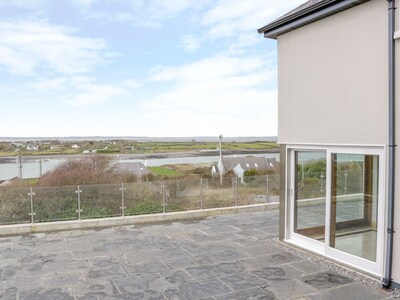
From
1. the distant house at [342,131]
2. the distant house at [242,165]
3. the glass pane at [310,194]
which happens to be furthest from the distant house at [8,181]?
the distant house at [242,165]

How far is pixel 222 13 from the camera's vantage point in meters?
10.6

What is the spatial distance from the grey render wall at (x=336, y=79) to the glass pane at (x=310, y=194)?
356 mm

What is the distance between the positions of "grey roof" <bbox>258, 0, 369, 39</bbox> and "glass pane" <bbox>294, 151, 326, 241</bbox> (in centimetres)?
219

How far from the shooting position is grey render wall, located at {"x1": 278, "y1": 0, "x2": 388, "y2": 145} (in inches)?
187

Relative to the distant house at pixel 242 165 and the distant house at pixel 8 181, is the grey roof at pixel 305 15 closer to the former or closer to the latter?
the distant house at pixel 8 181

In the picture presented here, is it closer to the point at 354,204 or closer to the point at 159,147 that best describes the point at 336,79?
the point at 354,204

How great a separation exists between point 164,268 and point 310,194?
112 inches

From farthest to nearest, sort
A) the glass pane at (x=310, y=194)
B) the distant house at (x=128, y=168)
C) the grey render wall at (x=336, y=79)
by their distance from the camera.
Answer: the distant house at (x=128, y=168)
the glass pane at (x=310, y=194)
the grey render wall at (x=336, y=79)

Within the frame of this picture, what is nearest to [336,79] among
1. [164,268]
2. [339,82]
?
[339,82]

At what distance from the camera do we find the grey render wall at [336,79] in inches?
187

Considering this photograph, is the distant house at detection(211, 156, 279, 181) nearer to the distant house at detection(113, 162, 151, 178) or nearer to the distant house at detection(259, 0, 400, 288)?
the distant house at detection(113, 162, 151, 178)

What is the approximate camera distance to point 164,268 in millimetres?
5438

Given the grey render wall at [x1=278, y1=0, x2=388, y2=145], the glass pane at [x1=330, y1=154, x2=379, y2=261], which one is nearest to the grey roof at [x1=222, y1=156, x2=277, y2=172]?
the grey render wall at [x1=278, y1=0, x2=388, y2=145]

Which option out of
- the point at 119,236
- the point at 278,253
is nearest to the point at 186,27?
the point at 119,236
